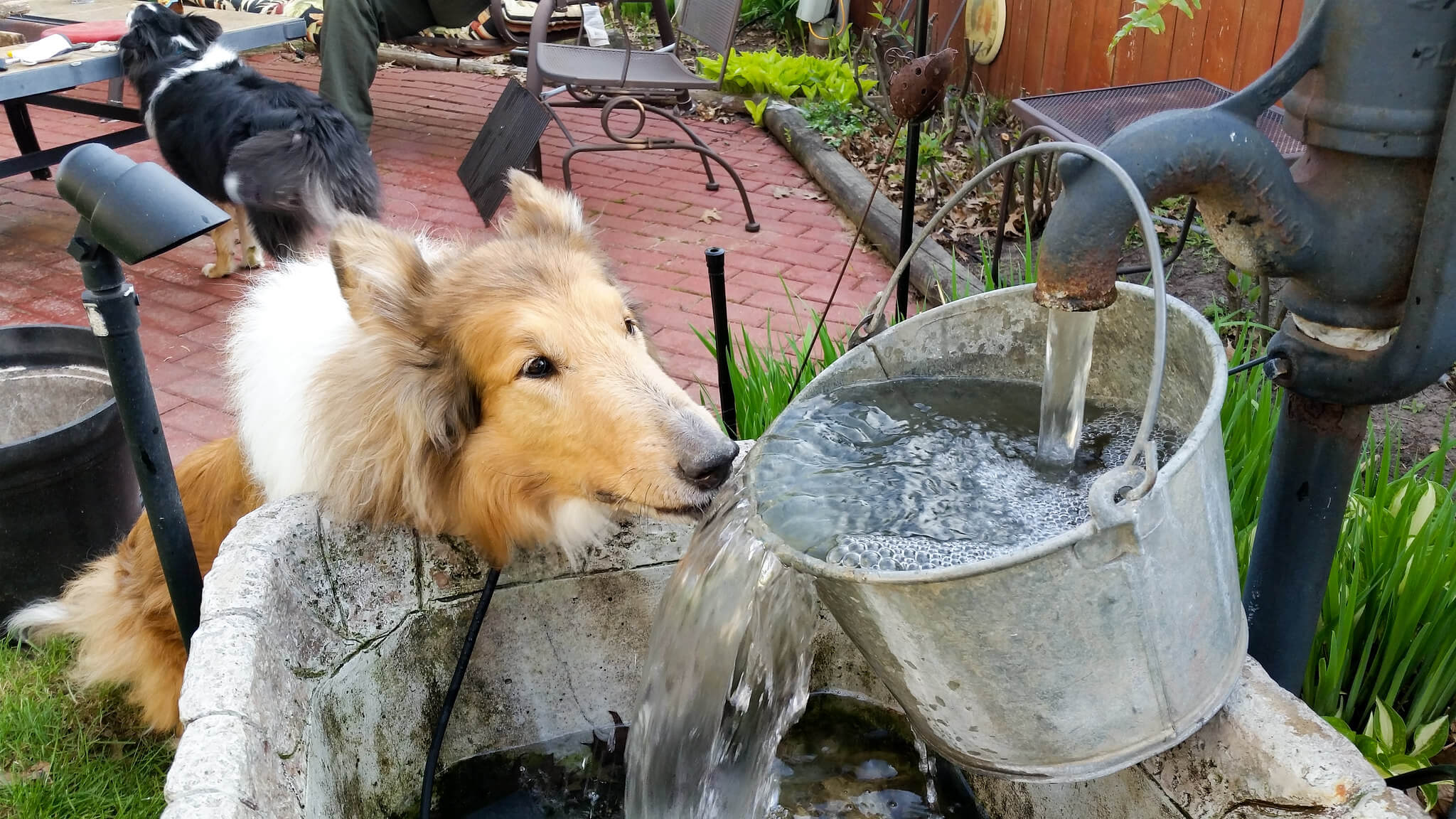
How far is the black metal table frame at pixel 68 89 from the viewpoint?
16.4 ft

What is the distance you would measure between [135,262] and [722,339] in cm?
142

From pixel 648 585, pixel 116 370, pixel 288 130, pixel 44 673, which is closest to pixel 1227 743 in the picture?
pixel 648 585

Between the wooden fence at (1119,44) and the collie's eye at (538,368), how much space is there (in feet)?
13.7

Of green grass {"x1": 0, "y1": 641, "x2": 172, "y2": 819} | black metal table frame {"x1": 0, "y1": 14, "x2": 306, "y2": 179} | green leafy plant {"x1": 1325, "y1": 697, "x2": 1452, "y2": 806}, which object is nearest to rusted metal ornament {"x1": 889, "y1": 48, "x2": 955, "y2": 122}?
green leafy plant {"x1": 1325, "y1": 697, "x2": 1452, "y2": 806}

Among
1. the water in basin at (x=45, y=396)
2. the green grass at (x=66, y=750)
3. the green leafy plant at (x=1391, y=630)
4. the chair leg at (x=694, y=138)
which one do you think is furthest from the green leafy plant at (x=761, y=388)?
the chair leg at (x=694, y=138)

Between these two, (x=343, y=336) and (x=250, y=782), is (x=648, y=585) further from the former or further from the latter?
(x=250, y=782)

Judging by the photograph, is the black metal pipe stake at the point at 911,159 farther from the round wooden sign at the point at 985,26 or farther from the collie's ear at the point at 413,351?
the round wooden sign at the point at 985,26

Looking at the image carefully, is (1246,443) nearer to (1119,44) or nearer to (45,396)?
(45,396)

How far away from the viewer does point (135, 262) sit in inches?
57.7

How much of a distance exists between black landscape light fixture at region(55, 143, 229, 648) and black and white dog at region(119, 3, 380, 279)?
248 cm

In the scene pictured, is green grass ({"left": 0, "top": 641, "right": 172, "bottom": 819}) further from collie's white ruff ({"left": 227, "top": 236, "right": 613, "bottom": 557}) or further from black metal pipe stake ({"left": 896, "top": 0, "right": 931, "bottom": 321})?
black metal pipe stake ({"left": 896, "top": 0, "right": 931, "bottom": 321})

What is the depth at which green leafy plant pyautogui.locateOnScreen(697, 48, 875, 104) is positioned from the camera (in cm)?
758

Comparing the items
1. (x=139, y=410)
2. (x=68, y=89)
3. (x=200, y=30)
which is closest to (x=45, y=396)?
(x=139, y=410)

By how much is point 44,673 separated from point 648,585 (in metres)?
1.74
